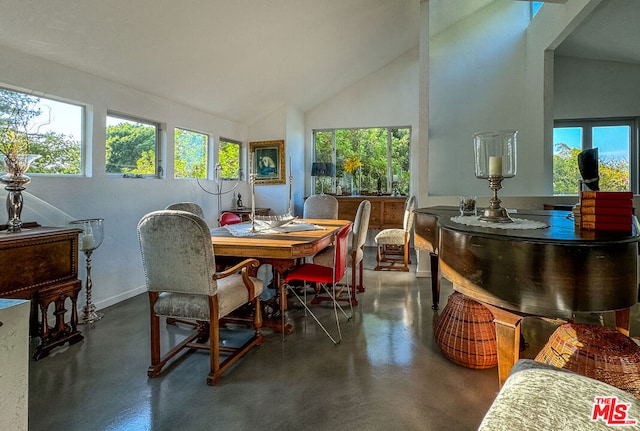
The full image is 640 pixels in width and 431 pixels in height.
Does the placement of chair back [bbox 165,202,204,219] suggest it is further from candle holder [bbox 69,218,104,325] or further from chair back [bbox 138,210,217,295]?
chair back [bbox 138,210,217,295]

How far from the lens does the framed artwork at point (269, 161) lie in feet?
19.0

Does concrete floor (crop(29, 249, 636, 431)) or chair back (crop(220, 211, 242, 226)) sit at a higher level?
chair back (crop(220, 211, 242, 226))

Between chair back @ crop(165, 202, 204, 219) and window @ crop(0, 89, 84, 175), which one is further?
chair back @ crop(165, 202, 204, 219)

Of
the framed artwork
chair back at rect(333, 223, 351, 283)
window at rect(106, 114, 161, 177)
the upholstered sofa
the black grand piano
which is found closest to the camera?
the upholstered sofa

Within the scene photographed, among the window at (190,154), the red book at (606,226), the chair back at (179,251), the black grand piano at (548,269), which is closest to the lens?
the black grand piano at (548,269)

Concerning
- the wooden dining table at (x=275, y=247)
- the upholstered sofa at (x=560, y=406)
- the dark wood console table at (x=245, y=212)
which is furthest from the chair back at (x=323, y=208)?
the upholstered sofa at (x=560, y=406)

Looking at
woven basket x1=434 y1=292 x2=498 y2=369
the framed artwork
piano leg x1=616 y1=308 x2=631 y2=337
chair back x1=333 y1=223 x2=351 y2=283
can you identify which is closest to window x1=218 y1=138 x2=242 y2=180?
the framed artwork

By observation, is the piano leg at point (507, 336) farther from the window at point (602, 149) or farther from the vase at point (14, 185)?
the window at point (602, 149)

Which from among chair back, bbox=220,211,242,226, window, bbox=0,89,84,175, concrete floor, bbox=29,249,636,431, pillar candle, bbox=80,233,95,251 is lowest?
concrete floor, bbox=29,249,636,431

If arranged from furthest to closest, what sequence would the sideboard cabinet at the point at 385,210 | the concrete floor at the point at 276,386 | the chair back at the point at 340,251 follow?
the sideboard cabinet at the point at 385,210, the chair back at the point at 340,251, the concrete floor at the point at 276,386

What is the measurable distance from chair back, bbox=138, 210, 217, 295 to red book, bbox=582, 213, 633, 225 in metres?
1.82

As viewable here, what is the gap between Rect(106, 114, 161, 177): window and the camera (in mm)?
3473

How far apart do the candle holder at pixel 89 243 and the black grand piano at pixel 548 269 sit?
293cm

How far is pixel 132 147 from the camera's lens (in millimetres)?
3727
